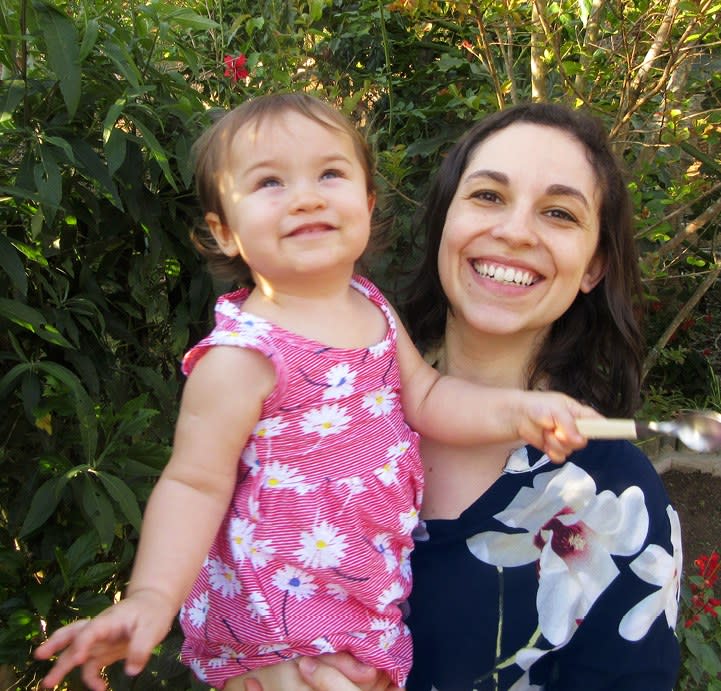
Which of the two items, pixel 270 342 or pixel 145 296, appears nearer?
pixel 270 342

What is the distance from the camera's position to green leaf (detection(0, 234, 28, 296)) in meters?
1.73

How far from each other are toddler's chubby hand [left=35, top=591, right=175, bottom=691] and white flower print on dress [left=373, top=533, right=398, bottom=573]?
1.27 feet

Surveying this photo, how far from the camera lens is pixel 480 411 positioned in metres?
1.60

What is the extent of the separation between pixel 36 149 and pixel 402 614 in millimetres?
1126

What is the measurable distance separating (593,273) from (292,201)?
73cm

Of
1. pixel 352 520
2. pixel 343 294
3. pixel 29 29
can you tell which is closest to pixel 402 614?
pixel 352 520

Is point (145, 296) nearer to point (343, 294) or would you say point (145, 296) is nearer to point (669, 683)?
point (343, 294)

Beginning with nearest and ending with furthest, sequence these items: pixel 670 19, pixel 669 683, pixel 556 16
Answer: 1. pixel 669 683
2. pixel 670 19
3. pixel 556 16

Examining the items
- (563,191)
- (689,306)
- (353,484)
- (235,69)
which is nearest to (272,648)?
(353,484)

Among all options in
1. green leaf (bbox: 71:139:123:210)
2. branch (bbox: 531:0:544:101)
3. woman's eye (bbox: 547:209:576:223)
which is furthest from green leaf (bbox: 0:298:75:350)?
branch (bbox: 531:0:544:101)

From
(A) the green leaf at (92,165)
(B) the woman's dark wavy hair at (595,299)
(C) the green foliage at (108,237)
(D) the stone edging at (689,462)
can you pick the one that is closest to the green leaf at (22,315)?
(C) the green foliage at (108,237)

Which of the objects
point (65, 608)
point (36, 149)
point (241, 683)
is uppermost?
point (36, 149)

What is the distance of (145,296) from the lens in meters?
2.11

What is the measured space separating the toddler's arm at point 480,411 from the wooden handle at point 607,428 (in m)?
0.04
